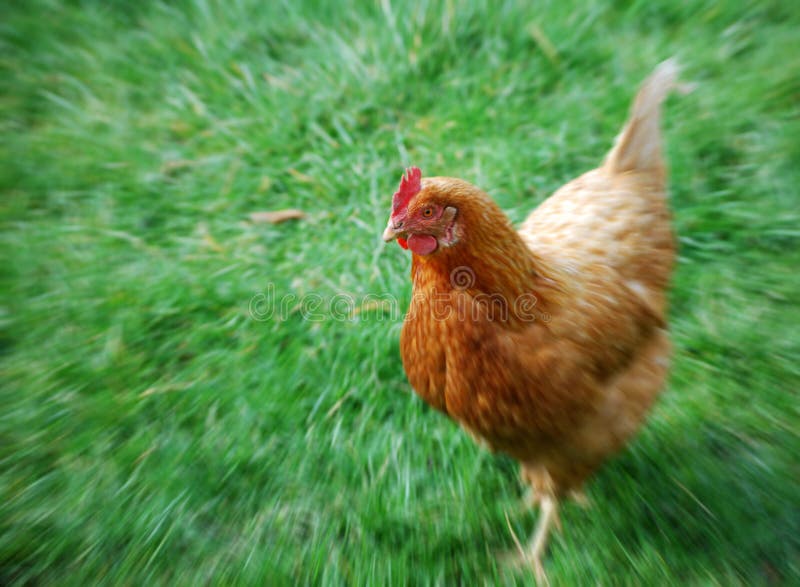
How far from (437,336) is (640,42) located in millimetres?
2911

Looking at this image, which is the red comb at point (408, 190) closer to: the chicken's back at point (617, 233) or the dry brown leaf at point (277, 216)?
the chicken's back at point (617, 233)

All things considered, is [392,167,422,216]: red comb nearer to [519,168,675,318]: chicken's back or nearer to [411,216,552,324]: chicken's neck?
[411,216,552,324]: chicken's neck

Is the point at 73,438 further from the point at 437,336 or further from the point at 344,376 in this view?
the point at 437,336

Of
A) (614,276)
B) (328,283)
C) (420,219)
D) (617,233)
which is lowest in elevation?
(328,283)

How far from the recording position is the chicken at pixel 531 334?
1.69 metres

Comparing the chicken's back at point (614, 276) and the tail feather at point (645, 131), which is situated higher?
the tail feather at point (645, 131)

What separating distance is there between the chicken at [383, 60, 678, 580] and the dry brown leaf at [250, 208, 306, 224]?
1.61 meters

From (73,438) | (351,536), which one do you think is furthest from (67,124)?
(351,536)

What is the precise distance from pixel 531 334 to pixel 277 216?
2084mm

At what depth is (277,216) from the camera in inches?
132

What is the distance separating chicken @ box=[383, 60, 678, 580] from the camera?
Answer: 5.54 feet

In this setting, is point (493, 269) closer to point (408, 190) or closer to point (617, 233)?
point (408, 190)

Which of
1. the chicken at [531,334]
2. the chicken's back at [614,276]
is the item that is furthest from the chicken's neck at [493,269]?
the chicken's back at [614,276]

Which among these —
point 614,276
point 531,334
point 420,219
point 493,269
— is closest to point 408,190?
point 420,219
